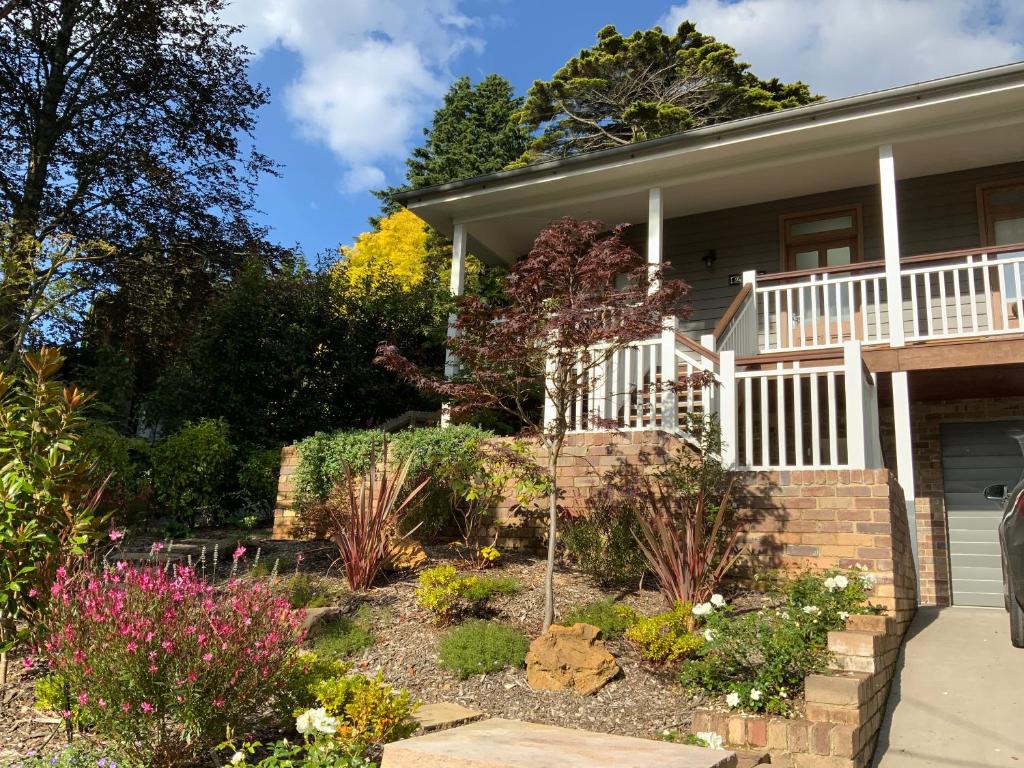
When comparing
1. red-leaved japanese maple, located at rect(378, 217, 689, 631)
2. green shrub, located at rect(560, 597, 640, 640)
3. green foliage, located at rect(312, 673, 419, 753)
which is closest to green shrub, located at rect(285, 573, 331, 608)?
red-leaved japanese maple, located at rect(378, 217, 689, 631)

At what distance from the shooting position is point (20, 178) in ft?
43.4

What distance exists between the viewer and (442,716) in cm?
350

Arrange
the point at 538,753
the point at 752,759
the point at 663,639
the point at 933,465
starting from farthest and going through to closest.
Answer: the point at 933,465 → the point at 663,639 → the point at 752,759 → the point at 538,753

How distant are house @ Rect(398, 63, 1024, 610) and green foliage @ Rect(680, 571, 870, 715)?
114cm

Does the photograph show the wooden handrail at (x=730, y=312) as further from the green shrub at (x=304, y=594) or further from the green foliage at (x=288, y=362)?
the green foliage at (x=288, y=362)

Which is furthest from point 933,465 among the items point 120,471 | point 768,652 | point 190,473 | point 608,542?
point 120,471

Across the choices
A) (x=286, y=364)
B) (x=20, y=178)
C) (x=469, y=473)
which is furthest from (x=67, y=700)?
(x=20, y=178)

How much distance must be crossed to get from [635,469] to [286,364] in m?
6.29

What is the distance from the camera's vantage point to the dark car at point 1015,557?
4.67 meters

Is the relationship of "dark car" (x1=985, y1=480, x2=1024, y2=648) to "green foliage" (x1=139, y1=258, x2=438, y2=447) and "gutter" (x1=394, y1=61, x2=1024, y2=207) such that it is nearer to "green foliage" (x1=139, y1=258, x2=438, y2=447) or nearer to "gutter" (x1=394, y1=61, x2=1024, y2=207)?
"gutter" (x1=394, y1=61, x2=1024, y2=207)

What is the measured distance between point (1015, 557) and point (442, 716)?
11.9 feet

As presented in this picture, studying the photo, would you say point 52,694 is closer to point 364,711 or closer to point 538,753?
point 364,711

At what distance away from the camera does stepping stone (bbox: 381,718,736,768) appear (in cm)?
211

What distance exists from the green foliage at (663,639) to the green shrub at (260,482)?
602 centimetres
